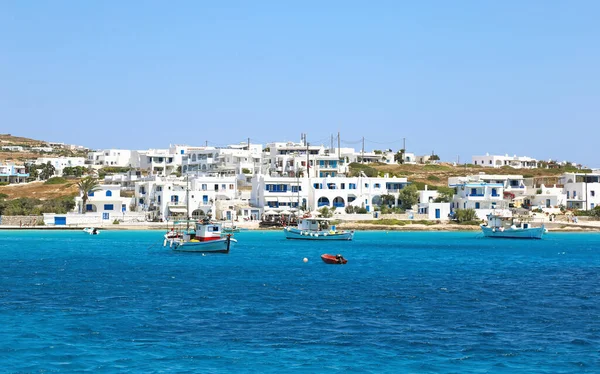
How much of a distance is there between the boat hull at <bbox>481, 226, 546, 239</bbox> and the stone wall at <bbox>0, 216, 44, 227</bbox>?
56.2m

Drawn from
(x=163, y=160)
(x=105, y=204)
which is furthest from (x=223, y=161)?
(x=105, y=204)

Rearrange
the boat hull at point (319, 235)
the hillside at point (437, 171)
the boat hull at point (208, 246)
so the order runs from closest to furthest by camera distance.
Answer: the boat hull at point (208, 246) → the boat hull at point (319, 235) → the hillside at point (437, 171)

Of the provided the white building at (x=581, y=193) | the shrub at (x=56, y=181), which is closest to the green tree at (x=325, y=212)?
the white building at (x=581, y=193)

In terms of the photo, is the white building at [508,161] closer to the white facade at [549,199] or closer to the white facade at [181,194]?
the white facade at [549,199]

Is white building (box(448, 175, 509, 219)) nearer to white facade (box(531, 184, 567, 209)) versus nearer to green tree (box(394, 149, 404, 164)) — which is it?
white facade (box(531, 184, 567, 209))

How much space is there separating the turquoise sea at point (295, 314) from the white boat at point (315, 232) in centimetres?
2415

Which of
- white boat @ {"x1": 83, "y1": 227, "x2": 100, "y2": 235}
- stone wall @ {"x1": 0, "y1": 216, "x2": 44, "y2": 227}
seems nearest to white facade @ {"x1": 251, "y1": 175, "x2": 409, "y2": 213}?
white boat @ {"x1": 83, "y1": 227, "x2": 100, "y2": 235}

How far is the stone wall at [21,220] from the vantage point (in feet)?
365

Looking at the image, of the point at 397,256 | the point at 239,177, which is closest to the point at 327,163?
the point at 239,177

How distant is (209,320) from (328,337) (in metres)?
5.29

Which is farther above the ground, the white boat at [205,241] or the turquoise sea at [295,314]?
the white boat at [205,241]

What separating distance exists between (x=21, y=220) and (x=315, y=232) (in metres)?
43.7

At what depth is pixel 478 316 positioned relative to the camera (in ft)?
108

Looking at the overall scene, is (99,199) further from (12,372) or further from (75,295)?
(12,372)
